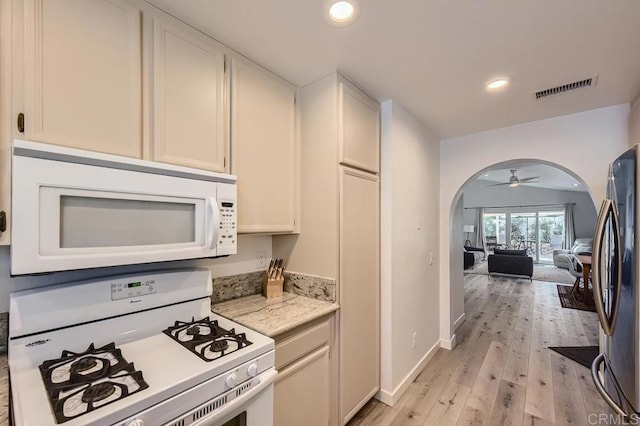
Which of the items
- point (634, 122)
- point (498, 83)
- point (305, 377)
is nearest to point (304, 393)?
point (305, 377)

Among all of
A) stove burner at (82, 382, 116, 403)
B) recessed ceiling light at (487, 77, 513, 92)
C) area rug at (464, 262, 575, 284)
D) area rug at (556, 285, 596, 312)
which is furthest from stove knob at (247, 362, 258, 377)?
area rug at (464, 262, 575, 284)

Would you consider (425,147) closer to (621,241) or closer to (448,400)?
(621,241)

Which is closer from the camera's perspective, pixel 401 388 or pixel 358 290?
pixel 358 290

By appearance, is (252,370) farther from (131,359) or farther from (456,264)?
(456,264)

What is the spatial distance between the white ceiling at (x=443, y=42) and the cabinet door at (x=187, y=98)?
12 centimetres

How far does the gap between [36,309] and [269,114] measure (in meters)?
1.45

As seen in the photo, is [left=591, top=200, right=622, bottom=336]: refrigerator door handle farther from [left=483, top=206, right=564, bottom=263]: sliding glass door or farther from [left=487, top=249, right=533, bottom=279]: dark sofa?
[left=483, top=206, right=564, bottom=263]: sliding glass door

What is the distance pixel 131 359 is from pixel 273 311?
28.2 inches

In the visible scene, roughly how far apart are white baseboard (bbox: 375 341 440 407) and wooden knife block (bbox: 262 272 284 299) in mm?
1200

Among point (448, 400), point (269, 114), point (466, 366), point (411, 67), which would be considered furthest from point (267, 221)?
point (466, 366)

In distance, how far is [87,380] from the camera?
2.88 ft

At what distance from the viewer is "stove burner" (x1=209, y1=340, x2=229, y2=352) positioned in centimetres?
110

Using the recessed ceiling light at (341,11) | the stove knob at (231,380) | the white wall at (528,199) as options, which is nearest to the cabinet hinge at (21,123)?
the stove knob at (231,380)

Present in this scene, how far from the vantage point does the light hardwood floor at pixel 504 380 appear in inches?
80.7
